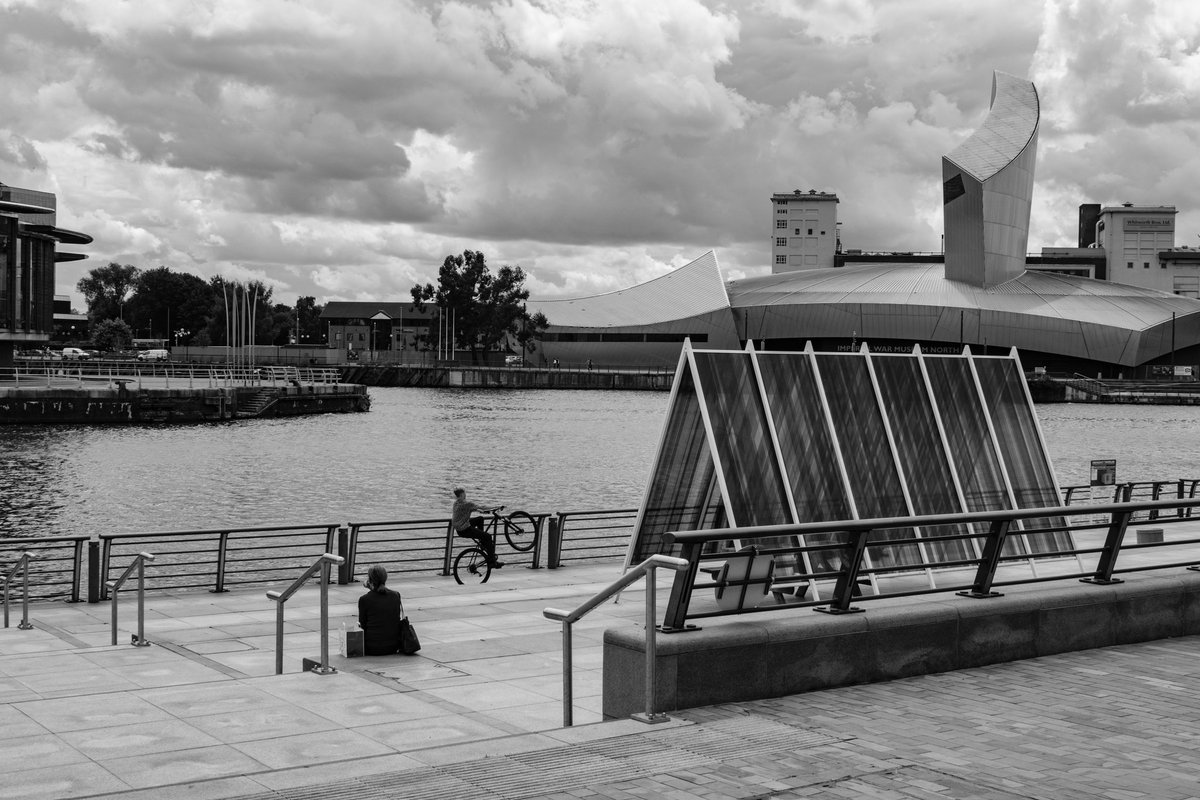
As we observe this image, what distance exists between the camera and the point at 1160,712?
925 centimetres

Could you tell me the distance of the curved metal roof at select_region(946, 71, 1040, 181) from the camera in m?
138

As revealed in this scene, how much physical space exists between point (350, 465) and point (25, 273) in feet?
169

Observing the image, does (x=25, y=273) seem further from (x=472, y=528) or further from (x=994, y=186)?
(x=994, y=186)

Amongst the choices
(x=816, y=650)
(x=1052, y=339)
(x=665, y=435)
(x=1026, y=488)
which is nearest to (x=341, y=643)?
(x=665, y=435)

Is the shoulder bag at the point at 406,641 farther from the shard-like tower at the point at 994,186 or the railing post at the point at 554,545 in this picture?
the shard-like tower at the point at 994,186

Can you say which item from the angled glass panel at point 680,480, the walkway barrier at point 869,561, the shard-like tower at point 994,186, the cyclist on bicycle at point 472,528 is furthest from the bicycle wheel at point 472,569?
the shard-like tower at point 994,186

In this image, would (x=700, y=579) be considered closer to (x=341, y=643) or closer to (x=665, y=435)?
(x=665, y=435)

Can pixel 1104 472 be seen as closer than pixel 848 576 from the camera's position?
No

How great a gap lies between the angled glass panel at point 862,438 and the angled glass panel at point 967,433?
1190mm

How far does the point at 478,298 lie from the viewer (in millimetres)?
186125

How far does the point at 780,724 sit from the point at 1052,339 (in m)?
142

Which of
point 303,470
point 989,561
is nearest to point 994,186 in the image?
point 303,470

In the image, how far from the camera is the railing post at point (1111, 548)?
12031 millimetres

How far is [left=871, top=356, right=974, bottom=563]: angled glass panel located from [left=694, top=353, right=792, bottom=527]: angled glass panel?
7.02ft
